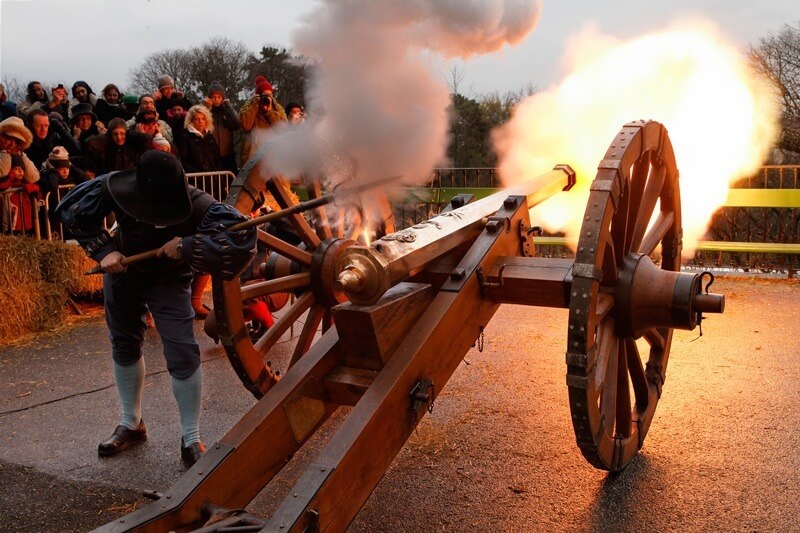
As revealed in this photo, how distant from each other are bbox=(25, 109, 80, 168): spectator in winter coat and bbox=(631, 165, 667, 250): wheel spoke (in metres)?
6.52

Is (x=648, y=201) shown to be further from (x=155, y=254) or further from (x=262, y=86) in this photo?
(x=262, y=86)

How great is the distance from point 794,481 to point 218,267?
9.26 ft

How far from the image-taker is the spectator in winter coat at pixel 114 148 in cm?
756

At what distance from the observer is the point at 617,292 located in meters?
3.22

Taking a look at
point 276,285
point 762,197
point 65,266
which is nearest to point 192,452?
point 276,285

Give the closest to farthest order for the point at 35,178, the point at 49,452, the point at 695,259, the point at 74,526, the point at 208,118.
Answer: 1. the point at 74,526
2. the point at 49,452
3. the point at 35,178
4. the point at 208,118
5. the point at 695,259

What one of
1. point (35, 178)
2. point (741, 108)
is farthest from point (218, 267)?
point (35, 178)

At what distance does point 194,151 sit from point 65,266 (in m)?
2.33

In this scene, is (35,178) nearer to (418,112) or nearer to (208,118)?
(208,118)

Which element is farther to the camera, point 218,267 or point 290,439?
point 218,267

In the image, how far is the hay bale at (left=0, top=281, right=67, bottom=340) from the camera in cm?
648

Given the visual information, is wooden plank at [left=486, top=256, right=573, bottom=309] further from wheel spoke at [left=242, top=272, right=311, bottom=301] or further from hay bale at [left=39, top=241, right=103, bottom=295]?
hay bale at [left=39, top=241, right=103, bottom=295]

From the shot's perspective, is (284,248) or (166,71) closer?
(284,248)

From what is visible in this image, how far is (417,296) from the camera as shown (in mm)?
2938
